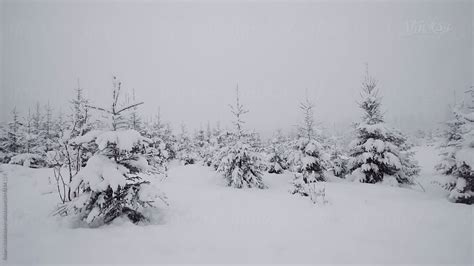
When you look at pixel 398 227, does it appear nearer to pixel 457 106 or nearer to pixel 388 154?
pixel 457 106

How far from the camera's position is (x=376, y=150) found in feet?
48.9

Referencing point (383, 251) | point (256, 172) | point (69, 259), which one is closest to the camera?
point (69, 259)

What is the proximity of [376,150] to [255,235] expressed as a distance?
13281 millimetres

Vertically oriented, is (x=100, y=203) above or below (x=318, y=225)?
above

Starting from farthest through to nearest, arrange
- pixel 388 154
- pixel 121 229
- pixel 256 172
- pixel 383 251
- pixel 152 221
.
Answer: pixel 256 172
pixel 388 154
pixel 152 221
pixel 121 229
pixel 383 251

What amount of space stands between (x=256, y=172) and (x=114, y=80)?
443 inches

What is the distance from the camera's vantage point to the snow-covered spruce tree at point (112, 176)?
18.5 ft

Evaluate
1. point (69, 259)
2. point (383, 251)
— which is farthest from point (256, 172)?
point (69, 259)

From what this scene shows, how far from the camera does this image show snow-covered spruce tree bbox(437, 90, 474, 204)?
29.7ft

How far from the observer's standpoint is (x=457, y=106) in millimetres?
10273

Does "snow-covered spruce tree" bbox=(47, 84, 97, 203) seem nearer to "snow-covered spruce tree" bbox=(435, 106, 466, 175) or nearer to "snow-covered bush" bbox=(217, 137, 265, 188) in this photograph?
"snow-covered bush" bbox=(217, 137, 265, 188)

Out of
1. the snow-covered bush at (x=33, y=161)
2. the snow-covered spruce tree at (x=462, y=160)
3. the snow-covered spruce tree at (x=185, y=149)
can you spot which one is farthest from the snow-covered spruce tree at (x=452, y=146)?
the snow-covered bush at (x=33, y=161)

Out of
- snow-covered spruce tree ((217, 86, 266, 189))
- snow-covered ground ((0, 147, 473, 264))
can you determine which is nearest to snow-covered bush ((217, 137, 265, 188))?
snow-covered spruce tree ((217, 86, 266, 189))

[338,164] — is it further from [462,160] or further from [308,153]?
[462,160]
